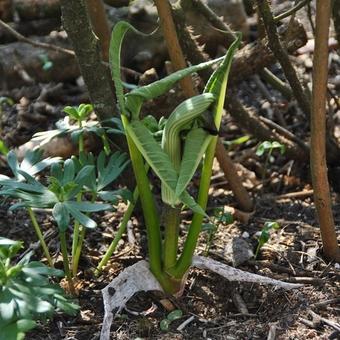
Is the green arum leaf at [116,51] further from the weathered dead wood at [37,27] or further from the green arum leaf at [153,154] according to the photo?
the weathered dead wood at [37,27]

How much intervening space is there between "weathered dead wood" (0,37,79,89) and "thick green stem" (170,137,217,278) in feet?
4.72

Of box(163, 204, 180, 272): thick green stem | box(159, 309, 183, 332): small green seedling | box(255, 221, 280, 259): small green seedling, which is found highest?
box(163, 204, 180, 272): thick green stem

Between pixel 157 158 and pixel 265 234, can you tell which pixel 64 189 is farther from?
pixel 265 234

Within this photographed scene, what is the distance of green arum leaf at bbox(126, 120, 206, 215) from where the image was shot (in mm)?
1372

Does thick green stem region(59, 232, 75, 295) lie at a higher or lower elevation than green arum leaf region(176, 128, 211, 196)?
lower

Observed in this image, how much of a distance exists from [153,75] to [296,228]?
599 millimetres

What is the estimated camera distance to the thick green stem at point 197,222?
1492 mm

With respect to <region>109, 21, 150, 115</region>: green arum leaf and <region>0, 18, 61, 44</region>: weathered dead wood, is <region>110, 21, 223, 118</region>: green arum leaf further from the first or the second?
<region>0, 18, 61, 44</region>: weathered dead wood

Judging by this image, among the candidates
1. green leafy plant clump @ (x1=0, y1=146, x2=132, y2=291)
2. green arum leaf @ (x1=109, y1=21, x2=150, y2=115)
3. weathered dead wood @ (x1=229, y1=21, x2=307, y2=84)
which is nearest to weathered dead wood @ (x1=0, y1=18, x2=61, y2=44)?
weathered dead wood @ (x1=229, y1=21, x2=307, y2=84)

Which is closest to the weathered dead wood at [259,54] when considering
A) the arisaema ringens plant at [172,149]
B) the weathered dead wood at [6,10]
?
the arisaema ringens plant at [172,149]

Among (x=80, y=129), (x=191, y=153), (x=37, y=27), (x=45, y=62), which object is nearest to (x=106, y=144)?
(x=80, y=129)

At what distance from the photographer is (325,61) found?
1.54m

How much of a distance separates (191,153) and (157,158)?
0.23 feet

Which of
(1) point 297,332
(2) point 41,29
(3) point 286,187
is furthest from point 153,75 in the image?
(2) point 41,29
